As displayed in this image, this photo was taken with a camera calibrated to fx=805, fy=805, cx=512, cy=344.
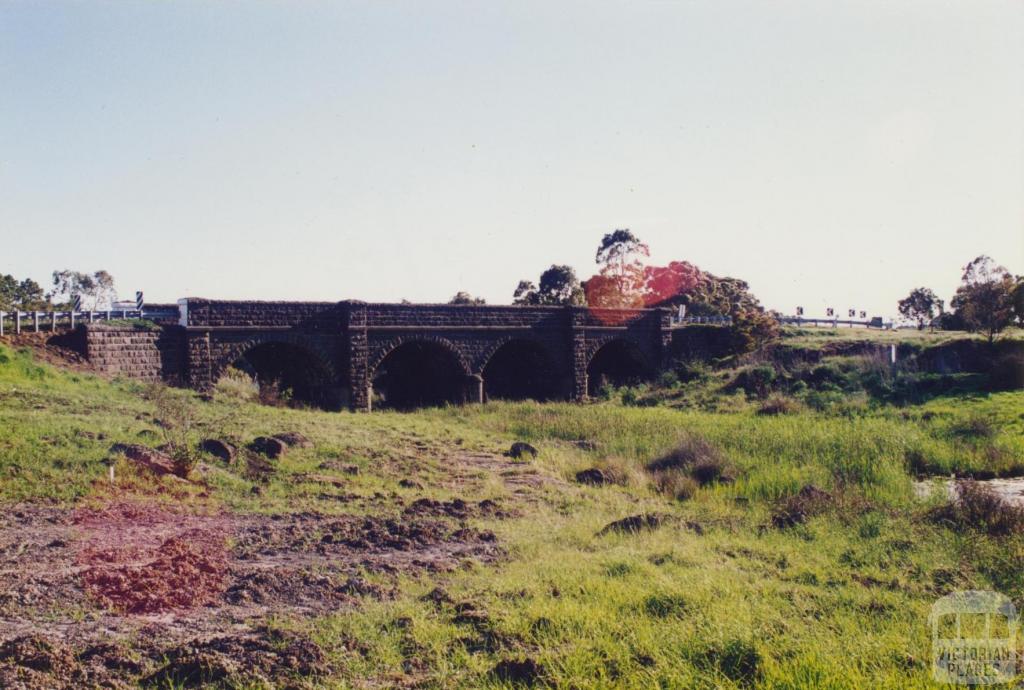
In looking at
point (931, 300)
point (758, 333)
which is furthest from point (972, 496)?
point (931, 300)

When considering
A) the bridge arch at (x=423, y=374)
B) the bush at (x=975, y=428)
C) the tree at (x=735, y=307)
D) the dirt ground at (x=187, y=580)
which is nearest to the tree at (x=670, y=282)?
the tree at (x=735, y=307)

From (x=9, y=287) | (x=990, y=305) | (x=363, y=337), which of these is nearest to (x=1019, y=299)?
(x=990, y=305)

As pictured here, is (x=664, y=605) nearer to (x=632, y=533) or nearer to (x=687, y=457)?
(x=632, y=533)

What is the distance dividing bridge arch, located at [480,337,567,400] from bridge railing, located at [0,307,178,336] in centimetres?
1229

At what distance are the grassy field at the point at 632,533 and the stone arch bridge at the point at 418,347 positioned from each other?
3.36 meters

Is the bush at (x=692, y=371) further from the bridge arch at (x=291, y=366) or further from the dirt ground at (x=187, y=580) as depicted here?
the dirt ground at (x=187, y=580)

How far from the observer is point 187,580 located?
6320 mm

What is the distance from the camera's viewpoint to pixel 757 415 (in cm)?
2173

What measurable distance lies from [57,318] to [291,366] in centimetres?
765

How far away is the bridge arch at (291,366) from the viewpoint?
22656 mm

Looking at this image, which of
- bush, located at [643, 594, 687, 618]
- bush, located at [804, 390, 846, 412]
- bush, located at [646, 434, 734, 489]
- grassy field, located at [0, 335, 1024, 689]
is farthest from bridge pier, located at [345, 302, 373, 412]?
bush, located at [643, 594, 687, 618]

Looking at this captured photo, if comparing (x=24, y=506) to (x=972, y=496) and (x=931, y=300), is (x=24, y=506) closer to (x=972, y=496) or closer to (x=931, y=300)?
(x=972, y=496)

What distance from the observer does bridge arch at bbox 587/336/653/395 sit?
32438 mm

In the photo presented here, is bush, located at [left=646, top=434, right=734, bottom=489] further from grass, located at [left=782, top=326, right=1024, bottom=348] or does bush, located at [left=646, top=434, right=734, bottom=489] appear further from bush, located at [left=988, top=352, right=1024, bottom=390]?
grass, located at [left=782, top=326, right=1024, bottom=348]
